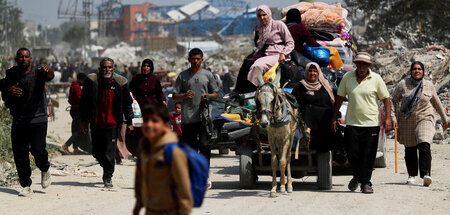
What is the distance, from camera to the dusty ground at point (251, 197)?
9.27m

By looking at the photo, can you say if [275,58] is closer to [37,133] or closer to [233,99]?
[233,99]

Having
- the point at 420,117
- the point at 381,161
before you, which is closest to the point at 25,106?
the point at 420,117

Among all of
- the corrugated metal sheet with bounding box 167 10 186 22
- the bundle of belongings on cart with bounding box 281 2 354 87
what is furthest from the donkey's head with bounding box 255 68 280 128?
the corrugated metal sheet with bounding box 167 10 186 22

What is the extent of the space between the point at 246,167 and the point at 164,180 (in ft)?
18.1

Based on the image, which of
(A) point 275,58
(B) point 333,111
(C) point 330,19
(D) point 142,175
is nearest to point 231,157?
(C) point 330,19

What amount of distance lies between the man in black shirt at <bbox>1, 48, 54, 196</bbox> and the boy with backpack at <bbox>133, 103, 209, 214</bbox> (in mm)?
5167

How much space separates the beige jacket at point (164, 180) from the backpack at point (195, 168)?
0.03 meters

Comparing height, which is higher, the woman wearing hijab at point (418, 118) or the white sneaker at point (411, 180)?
the woman wearing hijab at point (418, 118)

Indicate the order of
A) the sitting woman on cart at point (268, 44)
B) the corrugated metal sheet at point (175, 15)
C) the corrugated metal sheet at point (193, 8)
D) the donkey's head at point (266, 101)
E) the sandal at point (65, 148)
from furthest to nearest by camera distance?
the corrugated metal sheet at point (175, 15) → the corrugated metal sheet at point (193, 8) → the sandal at point (65, 148) → the sitting woman on cart at point (268, 44) → the donkey's head at point (266, 101)

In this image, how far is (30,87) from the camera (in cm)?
1031

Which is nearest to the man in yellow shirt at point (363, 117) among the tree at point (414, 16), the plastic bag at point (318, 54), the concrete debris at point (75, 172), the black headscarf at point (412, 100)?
the black headscarf at point (412, 100)

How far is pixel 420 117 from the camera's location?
11266 mm

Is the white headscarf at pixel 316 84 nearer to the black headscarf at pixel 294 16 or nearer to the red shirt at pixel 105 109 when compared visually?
the red shirt at pixel 105 109

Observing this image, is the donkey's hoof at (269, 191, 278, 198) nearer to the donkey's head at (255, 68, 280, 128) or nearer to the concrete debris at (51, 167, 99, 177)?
the donkey's head at (255, 68, 280, 128)
